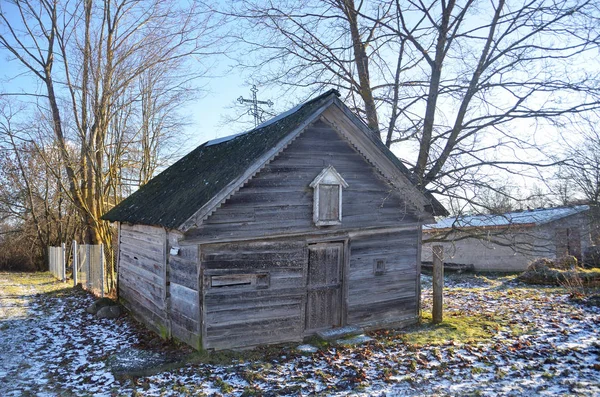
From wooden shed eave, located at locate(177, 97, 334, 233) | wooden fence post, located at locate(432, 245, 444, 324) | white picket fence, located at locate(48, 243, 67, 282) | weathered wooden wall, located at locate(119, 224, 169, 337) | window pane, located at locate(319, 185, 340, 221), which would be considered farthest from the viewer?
white picket fence, located at locate(48, 243, 67, 282)

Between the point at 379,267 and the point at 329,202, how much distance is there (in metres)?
2.26

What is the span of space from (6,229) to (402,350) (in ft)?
104

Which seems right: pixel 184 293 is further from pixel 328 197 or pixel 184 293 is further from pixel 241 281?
pixel 328 197

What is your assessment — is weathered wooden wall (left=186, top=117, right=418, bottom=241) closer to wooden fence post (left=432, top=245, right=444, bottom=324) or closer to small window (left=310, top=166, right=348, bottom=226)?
small window (left=310, top=166, right=348, bottom=226)

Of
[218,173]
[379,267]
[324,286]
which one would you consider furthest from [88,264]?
[379,267]

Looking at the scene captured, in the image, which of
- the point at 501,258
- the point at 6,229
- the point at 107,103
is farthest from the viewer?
the point at 6,229

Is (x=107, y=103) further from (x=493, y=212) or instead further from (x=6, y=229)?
(x=6, y=229)

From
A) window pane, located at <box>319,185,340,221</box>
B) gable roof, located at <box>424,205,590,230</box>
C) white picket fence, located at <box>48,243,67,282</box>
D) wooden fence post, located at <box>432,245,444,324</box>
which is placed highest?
window pane, located at <box>319,185,340,221</box>

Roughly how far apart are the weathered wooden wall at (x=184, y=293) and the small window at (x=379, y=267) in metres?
4.31

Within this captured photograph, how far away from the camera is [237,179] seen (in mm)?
8133

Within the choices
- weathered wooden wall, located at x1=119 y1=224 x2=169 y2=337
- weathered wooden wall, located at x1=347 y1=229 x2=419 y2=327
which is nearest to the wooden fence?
weathered wooden wall, located at x1=119 y1=224 x2=169 y2=337

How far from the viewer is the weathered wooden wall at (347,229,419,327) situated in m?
10.0

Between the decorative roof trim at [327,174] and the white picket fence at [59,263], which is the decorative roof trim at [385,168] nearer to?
the decorative roof trim at [327,174]

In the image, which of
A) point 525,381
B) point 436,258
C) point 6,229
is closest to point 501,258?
point 436,258
